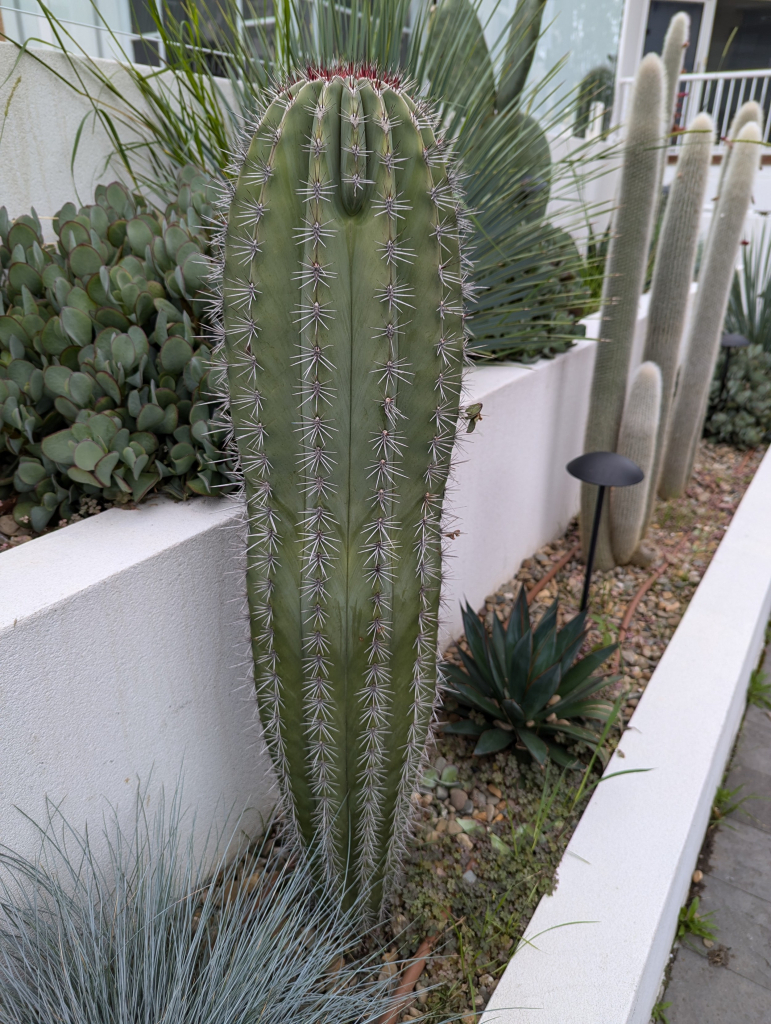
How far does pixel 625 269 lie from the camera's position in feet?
9.16

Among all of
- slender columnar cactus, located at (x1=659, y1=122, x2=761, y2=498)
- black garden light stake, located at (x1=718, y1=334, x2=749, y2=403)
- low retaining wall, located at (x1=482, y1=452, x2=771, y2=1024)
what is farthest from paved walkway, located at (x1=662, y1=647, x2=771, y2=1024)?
black garden light stake, located at (x1=718, y1=334, x2=749, y2=403)

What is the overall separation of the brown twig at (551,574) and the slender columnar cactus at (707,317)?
89 centimetres

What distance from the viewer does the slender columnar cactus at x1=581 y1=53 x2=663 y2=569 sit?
264cm

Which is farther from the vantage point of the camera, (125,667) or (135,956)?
(125,667)

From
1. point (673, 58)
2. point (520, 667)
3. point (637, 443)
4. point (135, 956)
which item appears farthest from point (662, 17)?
point (135, 956)

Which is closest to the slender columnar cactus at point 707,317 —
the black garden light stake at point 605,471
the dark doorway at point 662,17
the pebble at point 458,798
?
the black garden light stake at point 605,471

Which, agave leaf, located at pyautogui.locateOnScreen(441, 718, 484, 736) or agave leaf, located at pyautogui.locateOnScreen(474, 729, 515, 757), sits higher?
agave leaf, located at pyautogui.locateOnScreen(474, 729, 515, 757)

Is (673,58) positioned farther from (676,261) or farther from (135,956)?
(135,956)

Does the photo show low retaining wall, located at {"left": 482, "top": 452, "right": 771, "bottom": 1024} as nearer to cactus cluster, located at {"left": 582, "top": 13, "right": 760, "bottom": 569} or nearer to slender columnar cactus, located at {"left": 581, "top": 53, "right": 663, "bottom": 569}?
cactus cluster, located at {"left": 582, "top": 13, "right": 760, "bottom": 569}

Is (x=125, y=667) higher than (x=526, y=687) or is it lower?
higher

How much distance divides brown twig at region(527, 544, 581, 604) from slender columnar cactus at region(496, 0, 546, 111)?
72.2 inches

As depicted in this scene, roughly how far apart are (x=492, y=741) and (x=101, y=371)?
139cm

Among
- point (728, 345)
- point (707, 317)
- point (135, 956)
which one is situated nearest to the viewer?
point (135, 956)

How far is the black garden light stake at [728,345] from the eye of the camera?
13.8 ft
